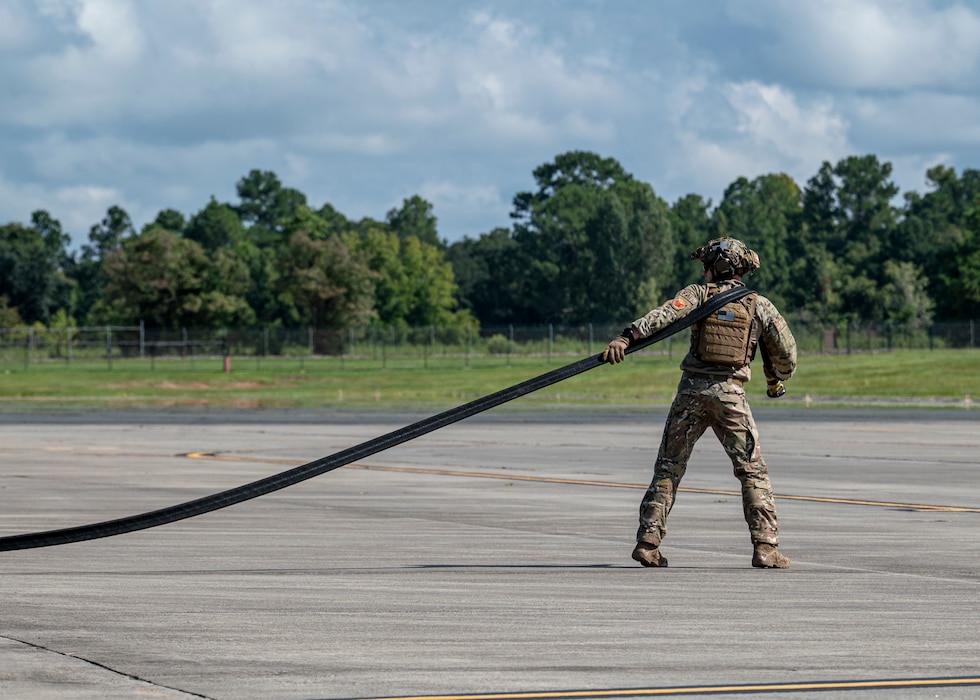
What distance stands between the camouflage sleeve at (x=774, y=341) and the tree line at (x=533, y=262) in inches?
3146

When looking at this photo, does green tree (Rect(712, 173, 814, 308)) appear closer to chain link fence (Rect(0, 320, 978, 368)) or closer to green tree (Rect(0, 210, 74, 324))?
chain link fence (Rect(0, 320, 978, 368))

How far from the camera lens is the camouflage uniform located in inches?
400

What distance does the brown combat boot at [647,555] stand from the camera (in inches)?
401

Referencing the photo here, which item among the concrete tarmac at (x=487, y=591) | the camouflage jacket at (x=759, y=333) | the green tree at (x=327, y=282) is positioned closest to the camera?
the concrete tarmac at (x=487, y=591)

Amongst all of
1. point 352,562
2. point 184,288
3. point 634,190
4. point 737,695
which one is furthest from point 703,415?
point 634,190

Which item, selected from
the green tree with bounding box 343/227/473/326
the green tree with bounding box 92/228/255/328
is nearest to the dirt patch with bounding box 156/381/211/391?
the green tree with bounding box 92/228/255/328

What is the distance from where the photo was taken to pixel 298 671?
21.9 feet

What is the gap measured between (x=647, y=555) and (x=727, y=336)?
1537 mm

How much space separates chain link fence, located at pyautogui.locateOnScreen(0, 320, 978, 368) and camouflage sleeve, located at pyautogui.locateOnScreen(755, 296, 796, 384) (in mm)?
68108

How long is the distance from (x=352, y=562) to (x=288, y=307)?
4401 inches

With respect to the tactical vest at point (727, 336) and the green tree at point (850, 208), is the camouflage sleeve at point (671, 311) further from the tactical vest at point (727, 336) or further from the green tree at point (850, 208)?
the green tree at point (850, 208)

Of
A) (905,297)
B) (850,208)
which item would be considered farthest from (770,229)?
(905,297)

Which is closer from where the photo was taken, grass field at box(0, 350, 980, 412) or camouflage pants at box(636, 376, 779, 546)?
camouflage pants at box(636, 376, 779, 546)

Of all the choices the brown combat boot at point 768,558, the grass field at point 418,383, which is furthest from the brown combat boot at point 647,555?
the grass field at point 418,383
